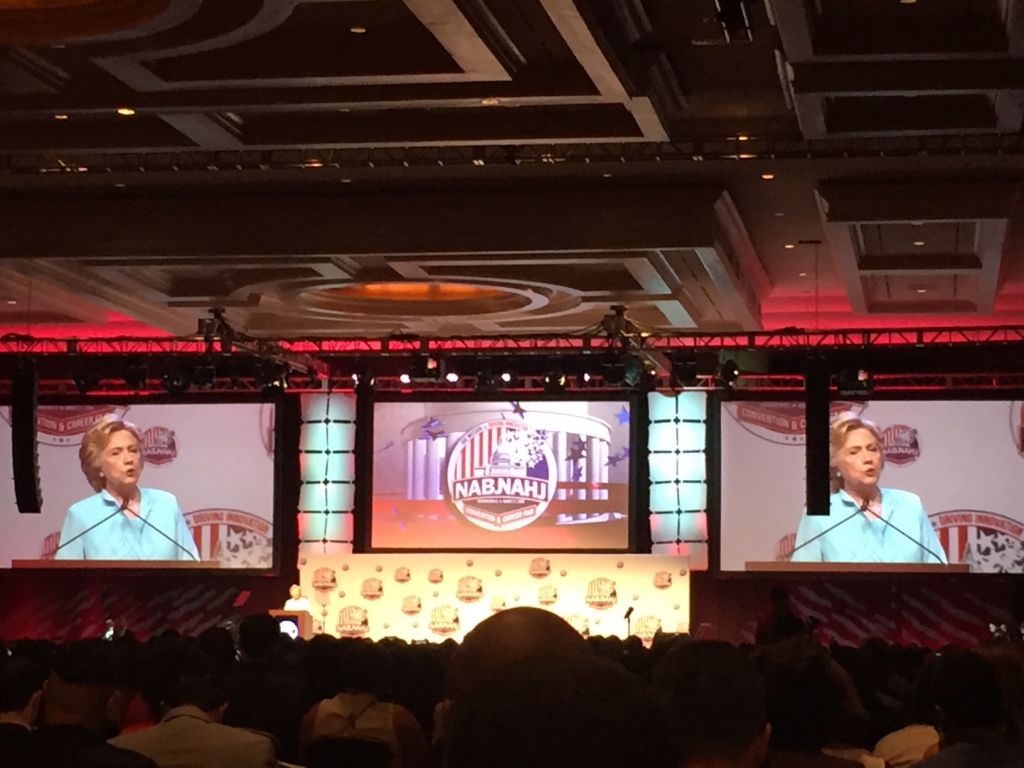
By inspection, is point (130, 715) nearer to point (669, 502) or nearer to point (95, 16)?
point (95, 16)

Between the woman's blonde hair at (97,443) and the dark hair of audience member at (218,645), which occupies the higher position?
the woman's blonde hair at (97,443)

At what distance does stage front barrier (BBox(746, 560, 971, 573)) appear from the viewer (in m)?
14.7

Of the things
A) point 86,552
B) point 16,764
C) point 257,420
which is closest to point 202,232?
point 257,420

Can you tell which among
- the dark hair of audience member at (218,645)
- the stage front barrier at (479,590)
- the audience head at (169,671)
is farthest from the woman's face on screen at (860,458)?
the audience head at (169,671)

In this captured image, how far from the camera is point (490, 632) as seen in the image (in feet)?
6.53

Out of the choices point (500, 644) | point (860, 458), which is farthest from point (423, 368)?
point (500, 644)

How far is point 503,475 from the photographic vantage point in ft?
52.3

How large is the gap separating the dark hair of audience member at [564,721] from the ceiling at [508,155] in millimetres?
5133

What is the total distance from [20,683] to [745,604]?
466 inches

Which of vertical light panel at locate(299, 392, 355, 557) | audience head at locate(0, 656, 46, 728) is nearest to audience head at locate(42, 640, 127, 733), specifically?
audience head at locate(0, 656, 46, 728)

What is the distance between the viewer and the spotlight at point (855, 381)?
13805 millimetres

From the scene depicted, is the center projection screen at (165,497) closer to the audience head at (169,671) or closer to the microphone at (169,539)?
the microphone at (169,539)

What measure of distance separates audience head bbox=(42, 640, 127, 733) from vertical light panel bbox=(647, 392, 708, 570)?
11.4 meters

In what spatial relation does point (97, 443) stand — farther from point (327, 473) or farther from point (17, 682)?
point (17, 682)
